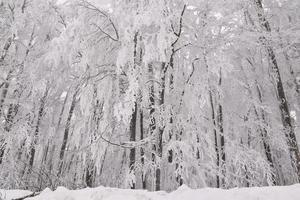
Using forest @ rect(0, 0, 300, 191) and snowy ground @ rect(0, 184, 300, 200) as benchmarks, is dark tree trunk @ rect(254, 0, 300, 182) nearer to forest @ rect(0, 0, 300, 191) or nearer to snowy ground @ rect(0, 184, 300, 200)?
forest @ rect(0, 0, 300, 191)

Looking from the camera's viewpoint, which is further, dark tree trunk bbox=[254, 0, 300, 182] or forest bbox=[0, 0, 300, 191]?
dark tree trunk bbox=[254, 0, 300, 182]

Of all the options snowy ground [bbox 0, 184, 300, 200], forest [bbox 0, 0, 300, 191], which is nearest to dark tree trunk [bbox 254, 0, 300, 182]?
forest [bbox 0, 0, 300, 191]

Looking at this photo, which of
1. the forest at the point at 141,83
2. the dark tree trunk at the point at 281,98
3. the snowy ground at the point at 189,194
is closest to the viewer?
the snowy ground at the point at 189,194

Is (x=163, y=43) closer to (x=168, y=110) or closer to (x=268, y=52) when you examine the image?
(x=168, y=110)

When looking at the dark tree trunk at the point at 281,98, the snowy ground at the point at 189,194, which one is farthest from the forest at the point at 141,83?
the snowy ground at the point at 189,194

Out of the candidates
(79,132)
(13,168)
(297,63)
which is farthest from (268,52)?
(13,168)

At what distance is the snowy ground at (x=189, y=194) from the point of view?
9.65 ft

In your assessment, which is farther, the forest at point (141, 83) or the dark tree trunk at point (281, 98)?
the dark tree trunk at point (281, 98)

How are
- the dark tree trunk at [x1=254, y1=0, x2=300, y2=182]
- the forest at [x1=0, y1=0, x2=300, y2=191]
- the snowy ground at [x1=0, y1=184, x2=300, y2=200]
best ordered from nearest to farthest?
1. the snowy ground at [x1=0, y1=184, x2=300, y2=200]
2. the forest at [x1=0, y1=0, x2=300, y2=191]
3. the dark tree trunk at [x1=254, y1=0, x2=300, y2=182]

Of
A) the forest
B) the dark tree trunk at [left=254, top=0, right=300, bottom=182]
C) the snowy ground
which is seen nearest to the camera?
the snowy ground

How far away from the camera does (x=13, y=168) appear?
815cm

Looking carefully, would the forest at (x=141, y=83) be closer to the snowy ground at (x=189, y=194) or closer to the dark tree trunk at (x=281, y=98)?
the dark tree trunk at (x=281, y=98)

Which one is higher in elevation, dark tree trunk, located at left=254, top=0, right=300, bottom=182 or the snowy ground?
dark tree trunk, located at left=254, top=0, right=300, bottom=182

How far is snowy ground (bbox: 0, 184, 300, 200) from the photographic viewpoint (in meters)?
2.94
